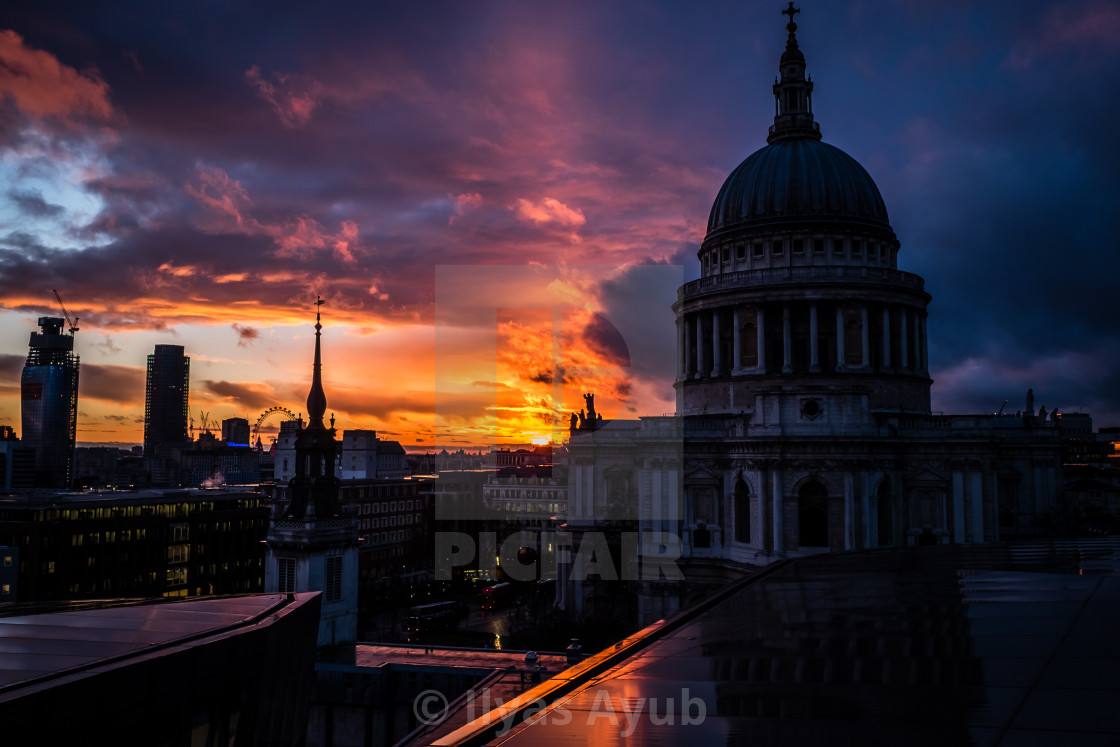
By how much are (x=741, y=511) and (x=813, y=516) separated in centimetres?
527

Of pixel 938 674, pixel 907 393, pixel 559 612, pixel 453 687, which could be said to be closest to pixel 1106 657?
pixel 938 674

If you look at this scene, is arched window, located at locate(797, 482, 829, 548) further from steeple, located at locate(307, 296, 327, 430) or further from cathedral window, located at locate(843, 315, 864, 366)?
steeple, located at locate(307, 296, 327, 430)

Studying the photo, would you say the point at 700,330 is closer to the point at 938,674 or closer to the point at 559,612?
the point at 559,612

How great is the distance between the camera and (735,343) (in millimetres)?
68875

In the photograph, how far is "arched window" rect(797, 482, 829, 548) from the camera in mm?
55875

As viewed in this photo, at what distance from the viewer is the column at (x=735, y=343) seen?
224 ft

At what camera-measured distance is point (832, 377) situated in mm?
65312

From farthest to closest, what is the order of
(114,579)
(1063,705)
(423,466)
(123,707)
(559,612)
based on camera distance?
(423,466), (114,579), (559,612), (123,707), (1063,705)

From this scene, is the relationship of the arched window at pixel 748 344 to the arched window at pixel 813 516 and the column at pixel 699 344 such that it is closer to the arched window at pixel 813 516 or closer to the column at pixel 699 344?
the column at pixel 699 344

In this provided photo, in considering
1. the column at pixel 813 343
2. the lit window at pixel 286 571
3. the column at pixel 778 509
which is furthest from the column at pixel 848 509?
the lit window at pixel 286 571

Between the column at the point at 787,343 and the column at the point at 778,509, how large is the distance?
12462 mm

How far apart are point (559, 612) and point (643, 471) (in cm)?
1184

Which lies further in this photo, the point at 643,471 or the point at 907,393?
the point at 907,393

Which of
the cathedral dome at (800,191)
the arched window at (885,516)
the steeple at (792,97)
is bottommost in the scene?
the arched window at (885,516)
